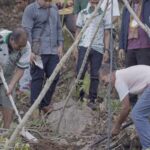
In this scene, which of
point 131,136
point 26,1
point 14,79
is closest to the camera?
point 131,136

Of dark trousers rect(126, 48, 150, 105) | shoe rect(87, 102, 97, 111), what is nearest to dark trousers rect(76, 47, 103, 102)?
shoe rect(87, 102, 97, 111)

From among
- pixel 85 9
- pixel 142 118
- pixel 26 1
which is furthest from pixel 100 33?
pixel 26 1

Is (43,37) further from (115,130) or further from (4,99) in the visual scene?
(115,130)

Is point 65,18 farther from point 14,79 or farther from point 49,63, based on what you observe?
point 14,79

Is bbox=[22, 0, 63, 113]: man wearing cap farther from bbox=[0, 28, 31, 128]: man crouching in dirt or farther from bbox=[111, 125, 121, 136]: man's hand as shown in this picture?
bbox=[111, 125, 121, 136]: man's hand

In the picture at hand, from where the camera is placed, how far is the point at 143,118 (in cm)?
674

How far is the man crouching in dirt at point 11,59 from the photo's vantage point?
760 centimetres

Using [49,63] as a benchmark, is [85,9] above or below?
above

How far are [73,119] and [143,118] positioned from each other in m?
2.20

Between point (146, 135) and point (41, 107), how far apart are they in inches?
108

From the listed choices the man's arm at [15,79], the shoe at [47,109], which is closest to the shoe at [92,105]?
the shoe at [47,109]

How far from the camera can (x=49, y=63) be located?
29.7 feet

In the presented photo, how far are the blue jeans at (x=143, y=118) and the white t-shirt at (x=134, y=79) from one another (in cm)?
25

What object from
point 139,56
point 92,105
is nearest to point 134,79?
point 139,56
